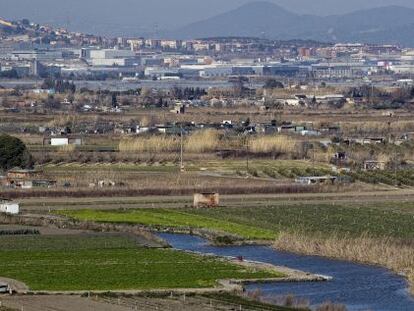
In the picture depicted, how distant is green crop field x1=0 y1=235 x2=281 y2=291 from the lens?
20.8m

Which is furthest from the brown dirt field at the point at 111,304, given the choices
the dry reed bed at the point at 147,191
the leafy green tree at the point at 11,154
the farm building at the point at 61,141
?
the farm building at the point at 61,141

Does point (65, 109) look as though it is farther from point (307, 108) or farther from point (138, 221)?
point (138, 221)

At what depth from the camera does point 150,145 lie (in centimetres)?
4650

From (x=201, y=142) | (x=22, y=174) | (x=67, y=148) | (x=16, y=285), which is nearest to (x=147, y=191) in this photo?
(x=22, y=174)

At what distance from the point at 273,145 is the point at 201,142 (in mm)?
2354

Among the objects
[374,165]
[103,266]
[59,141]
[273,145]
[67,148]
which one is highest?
[103,266]

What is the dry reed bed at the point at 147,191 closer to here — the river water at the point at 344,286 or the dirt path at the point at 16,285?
the river water at the point at 344,286

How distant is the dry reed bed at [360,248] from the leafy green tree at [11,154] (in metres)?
14.3

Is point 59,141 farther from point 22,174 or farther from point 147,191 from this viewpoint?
point 147,191

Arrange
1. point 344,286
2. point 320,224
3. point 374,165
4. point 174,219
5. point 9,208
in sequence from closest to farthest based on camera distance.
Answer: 1. point 344,286
2. point 320,224
3. point 174,219
4. point 9,208
5. point 374,165

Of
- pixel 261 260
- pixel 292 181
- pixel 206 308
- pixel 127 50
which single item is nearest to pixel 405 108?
pixel 292 181

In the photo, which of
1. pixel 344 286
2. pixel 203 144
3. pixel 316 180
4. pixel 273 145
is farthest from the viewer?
pixel 203 144

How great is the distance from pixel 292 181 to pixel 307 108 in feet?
121

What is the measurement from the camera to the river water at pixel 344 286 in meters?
19.8
